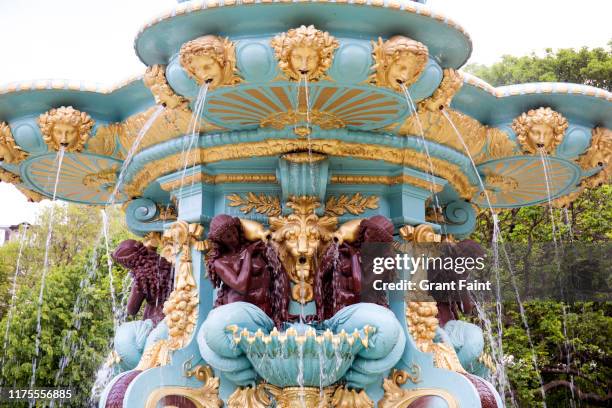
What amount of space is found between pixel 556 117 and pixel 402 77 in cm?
179

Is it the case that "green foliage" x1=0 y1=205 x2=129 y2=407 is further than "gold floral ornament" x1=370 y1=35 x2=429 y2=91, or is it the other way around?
"green foliage" x1=0 y1=205 x2=129 y2=407

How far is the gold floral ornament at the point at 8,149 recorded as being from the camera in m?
6.09

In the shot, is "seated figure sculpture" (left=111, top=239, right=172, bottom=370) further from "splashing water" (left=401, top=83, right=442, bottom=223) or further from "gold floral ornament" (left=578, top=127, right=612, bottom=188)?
"gold floral ornament" (left=578, top=127, right=612, bottom=188)

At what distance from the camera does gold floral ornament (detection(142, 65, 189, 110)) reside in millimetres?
5066

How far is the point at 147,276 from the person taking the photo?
663 cm

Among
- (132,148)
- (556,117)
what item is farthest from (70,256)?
(556,117)

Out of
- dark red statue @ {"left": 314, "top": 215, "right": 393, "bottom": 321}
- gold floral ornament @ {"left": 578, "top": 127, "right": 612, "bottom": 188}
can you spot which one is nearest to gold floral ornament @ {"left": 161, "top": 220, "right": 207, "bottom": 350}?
dark red statue @ {"left": 314, "top": 215, "right": 393, "bottom": 321}

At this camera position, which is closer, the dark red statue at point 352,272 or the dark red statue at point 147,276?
the dark red statue at point 352,272

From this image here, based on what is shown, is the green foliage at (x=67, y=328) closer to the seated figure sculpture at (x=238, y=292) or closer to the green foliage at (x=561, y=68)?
the green foliage at (x=561, y=68)

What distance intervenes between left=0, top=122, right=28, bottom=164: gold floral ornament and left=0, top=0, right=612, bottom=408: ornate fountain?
0.02 m

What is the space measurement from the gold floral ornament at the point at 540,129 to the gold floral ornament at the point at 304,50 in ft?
7.16

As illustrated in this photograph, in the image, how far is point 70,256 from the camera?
23891 millimetres

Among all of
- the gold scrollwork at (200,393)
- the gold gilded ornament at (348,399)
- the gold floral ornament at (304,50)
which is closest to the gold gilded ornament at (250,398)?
the gold scrollwork at (200,393)

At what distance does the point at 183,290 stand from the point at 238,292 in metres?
0.56
